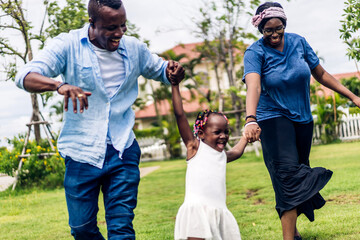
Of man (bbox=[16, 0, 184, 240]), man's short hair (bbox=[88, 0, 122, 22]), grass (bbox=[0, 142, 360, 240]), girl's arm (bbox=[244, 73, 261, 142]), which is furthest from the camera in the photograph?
grass (bbox=[0, 142, 360, 240])

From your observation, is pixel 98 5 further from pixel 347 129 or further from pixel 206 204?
pixel 347 129

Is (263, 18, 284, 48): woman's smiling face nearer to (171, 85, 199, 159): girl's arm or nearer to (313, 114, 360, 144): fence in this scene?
(171, 85, 199, 159): girl's arm

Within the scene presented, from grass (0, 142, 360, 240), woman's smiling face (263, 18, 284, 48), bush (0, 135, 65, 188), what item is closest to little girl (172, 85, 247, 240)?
woman's smiling face (263, 18, 284, 48)

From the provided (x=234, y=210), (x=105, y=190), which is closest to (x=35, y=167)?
(x=234, y=210)

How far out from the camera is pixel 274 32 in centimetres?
420

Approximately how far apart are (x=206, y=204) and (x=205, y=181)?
6.7 inches

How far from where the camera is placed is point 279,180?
14.1 ft

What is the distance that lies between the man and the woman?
0.98m

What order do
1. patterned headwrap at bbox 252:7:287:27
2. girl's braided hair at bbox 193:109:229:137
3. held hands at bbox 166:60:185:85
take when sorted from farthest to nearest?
patterned headwrap at bbox 252:7:287:27 < girl's braided hair at bbox 193:109:229:137 < held hands at bbox 166:60:185:85

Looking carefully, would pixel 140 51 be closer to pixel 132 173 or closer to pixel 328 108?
pixel 132 173

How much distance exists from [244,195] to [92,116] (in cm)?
522

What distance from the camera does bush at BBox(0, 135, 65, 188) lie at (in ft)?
40.4

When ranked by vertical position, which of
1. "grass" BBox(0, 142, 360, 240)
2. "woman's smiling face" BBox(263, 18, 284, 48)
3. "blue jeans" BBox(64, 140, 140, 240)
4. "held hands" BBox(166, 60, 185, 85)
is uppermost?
"woman's smiling face" BBox(263, 18, 284, 48)

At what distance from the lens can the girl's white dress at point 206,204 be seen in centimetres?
353
